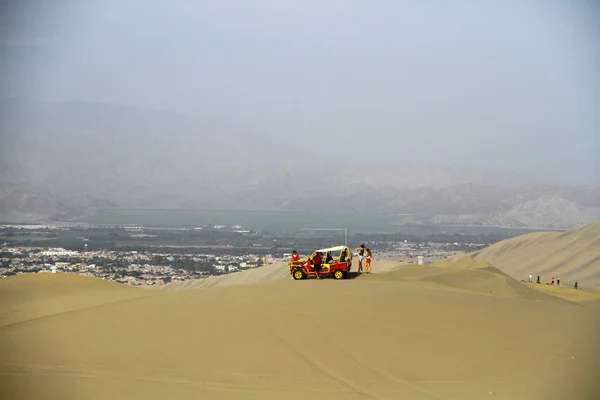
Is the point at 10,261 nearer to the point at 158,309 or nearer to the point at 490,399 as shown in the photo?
the point at 158,309

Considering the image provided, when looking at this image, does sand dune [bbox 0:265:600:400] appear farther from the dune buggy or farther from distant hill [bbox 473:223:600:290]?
distant hill [bbox 473:223:600:290]

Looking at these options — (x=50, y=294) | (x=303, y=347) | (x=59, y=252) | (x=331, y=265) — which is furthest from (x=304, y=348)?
(x=59, y=252)

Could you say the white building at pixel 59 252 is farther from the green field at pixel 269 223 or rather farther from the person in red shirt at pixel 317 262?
the green field at pixel 269 223

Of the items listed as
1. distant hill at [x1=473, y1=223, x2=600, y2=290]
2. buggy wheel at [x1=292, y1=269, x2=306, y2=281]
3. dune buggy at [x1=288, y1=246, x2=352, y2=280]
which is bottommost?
distant hill at [x1=473, y1=223, x2=600, y2=290]

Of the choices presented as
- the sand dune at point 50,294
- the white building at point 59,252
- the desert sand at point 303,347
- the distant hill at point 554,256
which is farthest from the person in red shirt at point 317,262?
the distant hill at point 554,256

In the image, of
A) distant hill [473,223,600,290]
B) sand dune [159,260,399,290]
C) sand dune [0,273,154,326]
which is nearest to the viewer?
sand dune [0,273,154,326]

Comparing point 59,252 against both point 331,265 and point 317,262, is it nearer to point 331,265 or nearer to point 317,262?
point 317,262

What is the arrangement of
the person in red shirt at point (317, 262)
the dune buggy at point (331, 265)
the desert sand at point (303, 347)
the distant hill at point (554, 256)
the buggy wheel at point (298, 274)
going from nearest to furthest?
the desert sand at point (303, 347) < the dune buggy at point (331, 265) < the person in red shirt at point (317, 262) < the buggy wheel at point (298, 274) < the distant hill at point (554, 256)

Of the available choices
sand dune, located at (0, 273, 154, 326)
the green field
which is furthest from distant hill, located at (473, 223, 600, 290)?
sand dune, located at (0, 273, 154, 326)
